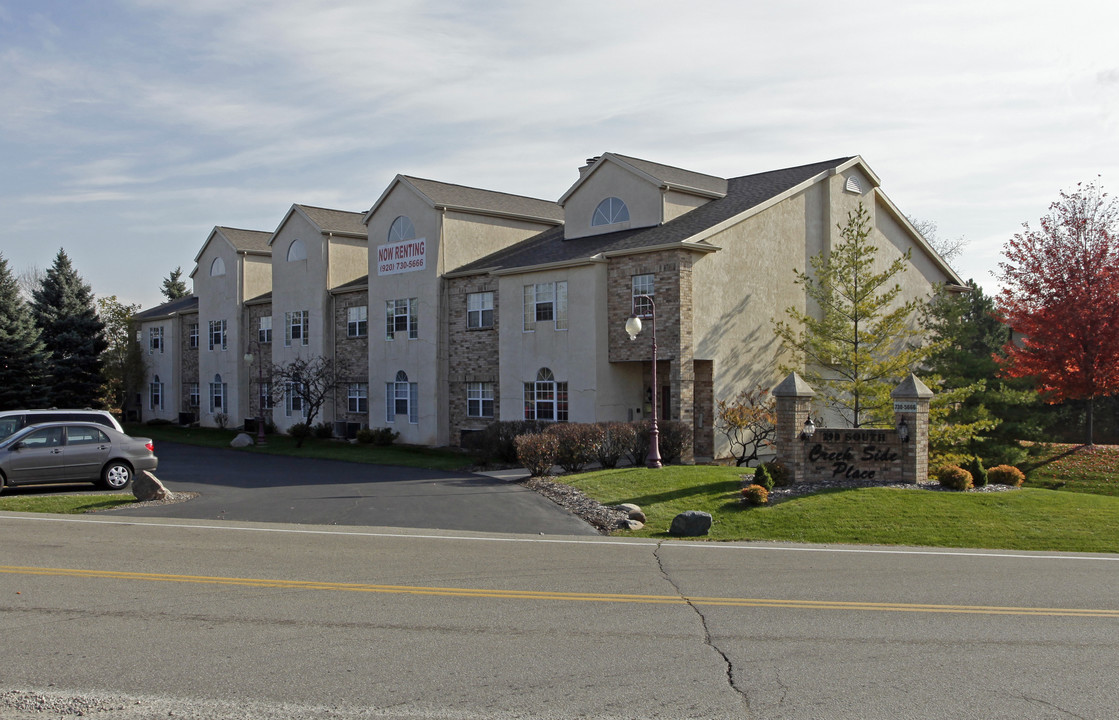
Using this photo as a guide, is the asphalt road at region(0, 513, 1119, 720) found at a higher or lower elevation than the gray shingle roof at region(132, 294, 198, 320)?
lower

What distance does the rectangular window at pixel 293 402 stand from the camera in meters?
39.0

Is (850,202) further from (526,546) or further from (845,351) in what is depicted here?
(526,546)

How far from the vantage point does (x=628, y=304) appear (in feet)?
90.5

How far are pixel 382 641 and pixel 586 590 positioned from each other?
2965 mm

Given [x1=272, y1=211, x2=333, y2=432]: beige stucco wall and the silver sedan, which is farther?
[x1=272, y1=211, x2=333, y2=432]: beige stucco wall

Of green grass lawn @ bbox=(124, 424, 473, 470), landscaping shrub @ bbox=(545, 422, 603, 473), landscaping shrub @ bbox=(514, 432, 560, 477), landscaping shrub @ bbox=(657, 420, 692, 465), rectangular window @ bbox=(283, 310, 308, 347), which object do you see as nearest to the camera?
landscaping shrub @ bbox=(514, 432, 560, 477)

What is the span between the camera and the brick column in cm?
1936

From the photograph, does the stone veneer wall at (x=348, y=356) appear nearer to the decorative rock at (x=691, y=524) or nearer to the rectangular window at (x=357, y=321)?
the rectangular window at (x=357, y=321)

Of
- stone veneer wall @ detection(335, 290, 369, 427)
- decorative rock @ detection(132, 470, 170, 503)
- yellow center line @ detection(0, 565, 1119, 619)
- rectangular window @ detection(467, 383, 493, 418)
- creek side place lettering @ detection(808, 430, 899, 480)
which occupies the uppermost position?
stone veneer wall @ detection(335, 290, 369, 427)

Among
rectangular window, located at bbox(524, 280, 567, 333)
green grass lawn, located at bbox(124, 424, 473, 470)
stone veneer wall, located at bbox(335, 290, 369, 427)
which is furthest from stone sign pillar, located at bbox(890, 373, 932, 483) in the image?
stone veneer wall, located at bbox(335, 290, 369, 427)

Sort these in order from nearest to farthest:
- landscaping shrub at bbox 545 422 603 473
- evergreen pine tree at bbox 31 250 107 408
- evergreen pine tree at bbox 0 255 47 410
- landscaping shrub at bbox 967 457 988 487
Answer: landscaping shrub at bbox 967 457 988 487, landscaping shrub at bbox 545 422 603 473, evergreen pine tree at bbox 0 255 47 410, evergreen pine tree at bbox 31 250 107 408

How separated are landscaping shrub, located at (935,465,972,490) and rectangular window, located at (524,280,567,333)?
13.2m

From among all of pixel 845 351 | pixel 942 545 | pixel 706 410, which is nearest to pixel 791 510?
pixel 942 545

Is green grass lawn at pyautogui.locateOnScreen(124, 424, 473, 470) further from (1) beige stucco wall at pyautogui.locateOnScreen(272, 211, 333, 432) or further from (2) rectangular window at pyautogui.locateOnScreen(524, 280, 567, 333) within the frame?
(2) rectangular window at pyautogui.locateOnScreen(524, 280, 567, 333)
